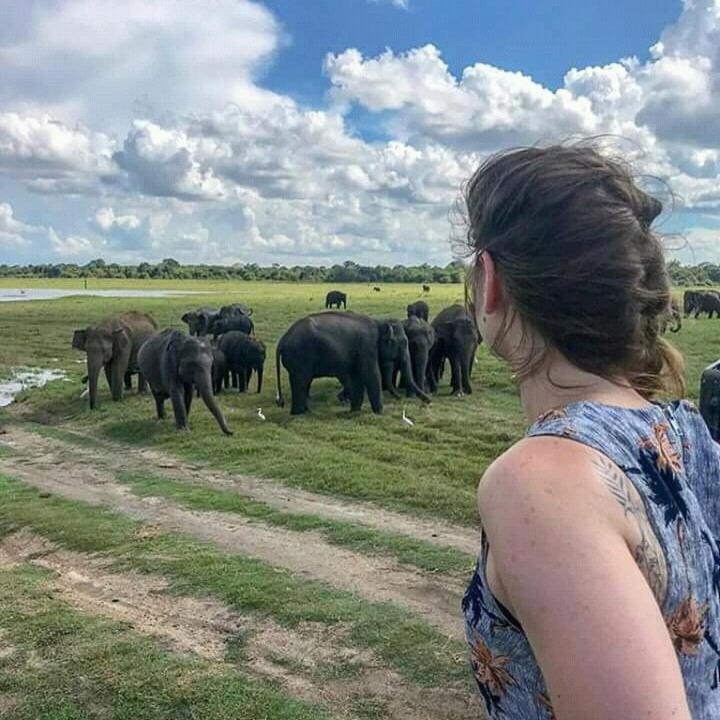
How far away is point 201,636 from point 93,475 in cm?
581

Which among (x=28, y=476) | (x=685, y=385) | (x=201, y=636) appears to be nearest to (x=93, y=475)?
(x=28, y=476)

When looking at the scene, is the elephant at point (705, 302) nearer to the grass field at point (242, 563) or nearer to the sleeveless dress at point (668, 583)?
the grass field at point (242, 563)

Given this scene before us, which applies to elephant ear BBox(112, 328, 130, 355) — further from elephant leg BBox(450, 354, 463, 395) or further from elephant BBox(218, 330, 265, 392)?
elephant leg BBox(450, 354, 463, 395)

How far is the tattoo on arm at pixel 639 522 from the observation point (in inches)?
50.6

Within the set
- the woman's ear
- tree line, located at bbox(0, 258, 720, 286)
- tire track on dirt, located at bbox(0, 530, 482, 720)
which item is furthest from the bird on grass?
tree line, located at bbox(0, 258, 720, 286)

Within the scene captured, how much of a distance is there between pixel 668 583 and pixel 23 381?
2080 centimetres

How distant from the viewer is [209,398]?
1327 centimetres

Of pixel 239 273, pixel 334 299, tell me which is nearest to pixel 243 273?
pixel 239 273

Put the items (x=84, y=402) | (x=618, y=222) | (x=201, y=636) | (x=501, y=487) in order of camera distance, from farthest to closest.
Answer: (x=84, y=402)
(x=201, y=636)
(x=618, y=222)
(x=501, y=487)

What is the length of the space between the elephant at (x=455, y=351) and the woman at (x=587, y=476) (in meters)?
15.1

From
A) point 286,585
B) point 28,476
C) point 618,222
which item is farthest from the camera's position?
point 28,476

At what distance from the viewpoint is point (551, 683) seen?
1191 mm

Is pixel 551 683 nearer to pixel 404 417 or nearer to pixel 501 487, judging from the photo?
pixel 501 487

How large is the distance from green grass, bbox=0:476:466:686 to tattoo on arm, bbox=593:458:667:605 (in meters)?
3.86
